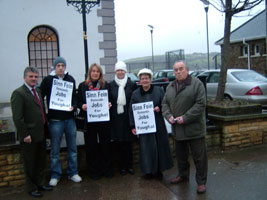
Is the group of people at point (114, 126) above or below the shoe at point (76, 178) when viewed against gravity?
above

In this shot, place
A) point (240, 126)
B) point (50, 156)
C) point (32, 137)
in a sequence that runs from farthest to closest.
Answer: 1. point (240, 126)
2. point (50, 156)
3. point (32, 137)

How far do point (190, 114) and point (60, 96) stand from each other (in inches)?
76.7

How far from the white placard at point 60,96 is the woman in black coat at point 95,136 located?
0.26m

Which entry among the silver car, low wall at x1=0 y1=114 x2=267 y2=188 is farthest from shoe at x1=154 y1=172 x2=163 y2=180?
the silver car

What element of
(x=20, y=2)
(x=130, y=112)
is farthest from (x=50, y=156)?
(x=20, y=2)

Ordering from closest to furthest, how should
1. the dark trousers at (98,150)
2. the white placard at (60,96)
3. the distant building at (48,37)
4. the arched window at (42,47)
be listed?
1. the white placard at (60,96)
2. the dark trousers at (98,150)
3. the distant building at (48,37)
4. the arched window at (42,47)

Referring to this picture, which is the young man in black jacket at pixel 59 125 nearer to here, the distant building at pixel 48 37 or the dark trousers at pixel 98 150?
the dark trousers at pixel 98 150

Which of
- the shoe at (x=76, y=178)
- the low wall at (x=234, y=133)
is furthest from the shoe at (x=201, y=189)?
the shoe at (x=76, y=178)

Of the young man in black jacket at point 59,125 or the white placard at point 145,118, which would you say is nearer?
the young man in black jacket at point 59,125

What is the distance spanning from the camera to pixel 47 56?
10969 millimetres

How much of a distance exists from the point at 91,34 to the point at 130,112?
22.5ft

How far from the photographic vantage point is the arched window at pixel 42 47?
10.8m

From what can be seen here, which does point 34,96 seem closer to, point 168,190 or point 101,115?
point 101,115

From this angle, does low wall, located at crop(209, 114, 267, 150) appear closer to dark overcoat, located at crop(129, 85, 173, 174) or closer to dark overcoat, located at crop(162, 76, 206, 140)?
dark overcoat, located at crop(129, 85, 173, 174)
